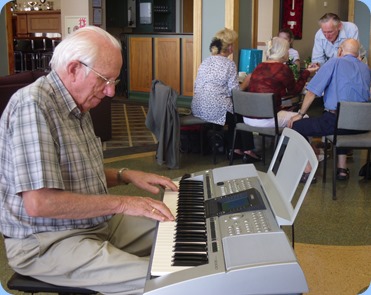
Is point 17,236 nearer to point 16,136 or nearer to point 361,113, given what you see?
point 16,136

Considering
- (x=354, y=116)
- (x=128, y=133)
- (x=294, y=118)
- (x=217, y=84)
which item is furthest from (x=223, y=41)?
(x=128, y=133)

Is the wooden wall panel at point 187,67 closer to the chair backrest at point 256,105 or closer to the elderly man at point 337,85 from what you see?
the chair backrest at point 256,105

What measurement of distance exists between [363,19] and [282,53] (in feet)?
13.1

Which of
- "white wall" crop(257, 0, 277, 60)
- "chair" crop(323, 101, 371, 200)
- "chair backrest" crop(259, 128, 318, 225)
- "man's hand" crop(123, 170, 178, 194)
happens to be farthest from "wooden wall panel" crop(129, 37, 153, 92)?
"chair backrest" crop(259, 128, 318, 225)

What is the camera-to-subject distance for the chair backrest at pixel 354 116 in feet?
14.1

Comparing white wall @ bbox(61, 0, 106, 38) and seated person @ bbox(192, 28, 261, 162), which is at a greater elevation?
white wall @ bbox(61, 0, 106, 38)

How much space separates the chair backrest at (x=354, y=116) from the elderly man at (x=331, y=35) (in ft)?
5.55

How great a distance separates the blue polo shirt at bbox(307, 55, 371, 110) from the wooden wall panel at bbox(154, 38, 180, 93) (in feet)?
17.4

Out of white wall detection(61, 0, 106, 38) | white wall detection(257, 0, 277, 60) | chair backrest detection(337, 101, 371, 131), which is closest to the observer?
chair backrest detection(337, 101, 371, 131)

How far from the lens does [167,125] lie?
5234 millimetres

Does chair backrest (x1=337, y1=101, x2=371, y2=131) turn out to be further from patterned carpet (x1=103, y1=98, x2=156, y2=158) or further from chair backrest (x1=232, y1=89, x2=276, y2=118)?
patterned carpet (x1=103, y1=98, x2=156, y2=158)

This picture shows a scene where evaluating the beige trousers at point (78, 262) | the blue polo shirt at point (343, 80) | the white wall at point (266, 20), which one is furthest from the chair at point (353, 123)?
the white wall at point (266, 20)

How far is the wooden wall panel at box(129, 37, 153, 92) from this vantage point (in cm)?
1034

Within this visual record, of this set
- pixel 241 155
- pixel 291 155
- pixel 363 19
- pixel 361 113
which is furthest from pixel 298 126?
pixel 363 19
